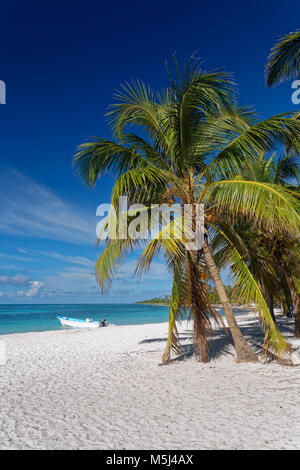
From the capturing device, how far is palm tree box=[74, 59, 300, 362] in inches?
258

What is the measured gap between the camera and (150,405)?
185 inches

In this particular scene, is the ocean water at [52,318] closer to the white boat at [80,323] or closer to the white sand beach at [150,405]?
the white boat at [80,323]

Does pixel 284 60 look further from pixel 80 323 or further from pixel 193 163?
pixel 80 323

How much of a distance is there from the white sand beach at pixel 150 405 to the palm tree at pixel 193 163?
3.09 ft

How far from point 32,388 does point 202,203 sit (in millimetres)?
5115

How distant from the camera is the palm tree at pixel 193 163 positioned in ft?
21.5

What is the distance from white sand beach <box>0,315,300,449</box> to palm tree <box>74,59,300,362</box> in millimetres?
941

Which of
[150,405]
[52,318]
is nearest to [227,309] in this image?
[150,405]

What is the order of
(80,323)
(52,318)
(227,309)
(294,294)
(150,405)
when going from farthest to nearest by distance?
(52,318), (80,323), (294,294), (227,309), (150,405)

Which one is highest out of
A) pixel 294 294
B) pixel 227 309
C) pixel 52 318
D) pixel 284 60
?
pixel 284 60

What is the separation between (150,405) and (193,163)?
518 cm

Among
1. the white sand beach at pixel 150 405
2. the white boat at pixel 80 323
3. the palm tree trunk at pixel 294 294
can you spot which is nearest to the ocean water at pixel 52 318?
the white boat at pixel 80 323

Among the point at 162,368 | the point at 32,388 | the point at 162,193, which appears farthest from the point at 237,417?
the point at 162,193
